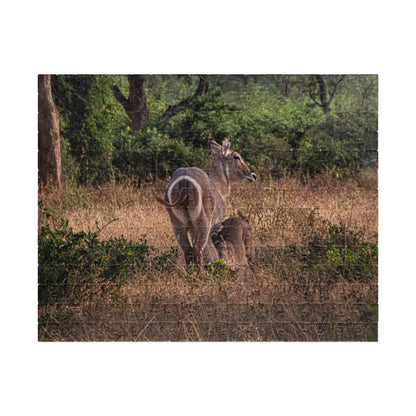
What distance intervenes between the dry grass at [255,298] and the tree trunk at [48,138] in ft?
0.85

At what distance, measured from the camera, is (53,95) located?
7113 mm

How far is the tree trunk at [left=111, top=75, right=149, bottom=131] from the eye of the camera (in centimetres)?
715

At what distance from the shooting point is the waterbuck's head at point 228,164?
23.2 ft

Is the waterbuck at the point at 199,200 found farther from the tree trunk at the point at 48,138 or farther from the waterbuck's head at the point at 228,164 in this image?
the tree trunk at the point at 48,138

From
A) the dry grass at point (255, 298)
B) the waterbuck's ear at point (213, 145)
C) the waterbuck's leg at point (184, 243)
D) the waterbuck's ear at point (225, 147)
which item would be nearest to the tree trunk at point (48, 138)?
the dry grass at point (255, 298)

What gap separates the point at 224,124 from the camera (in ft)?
23.2

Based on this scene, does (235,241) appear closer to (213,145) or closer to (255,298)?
(255,298)

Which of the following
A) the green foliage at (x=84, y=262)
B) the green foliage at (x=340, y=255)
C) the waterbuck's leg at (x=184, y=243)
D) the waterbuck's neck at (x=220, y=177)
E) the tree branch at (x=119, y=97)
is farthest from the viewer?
the tree branch at (x=119, y=97)

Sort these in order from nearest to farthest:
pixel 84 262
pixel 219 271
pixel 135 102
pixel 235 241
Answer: pixel 84 262 → pixel 219 271 → pixel 235 241 → pixel 135 102

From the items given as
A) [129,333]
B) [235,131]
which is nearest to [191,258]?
[129,333]

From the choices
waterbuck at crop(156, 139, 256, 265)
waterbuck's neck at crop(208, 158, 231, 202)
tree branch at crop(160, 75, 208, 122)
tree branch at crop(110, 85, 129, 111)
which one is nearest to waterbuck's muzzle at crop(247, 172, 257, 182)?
waterbuck at crop(156, 139, 256, 265)

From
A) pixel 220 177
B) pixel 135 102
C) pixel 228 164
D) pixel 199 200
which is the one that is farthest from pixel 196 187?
pixel 135 102

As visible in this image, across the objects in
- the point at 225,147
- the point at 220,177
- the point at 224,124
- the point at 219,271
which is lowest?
the point at 219,271

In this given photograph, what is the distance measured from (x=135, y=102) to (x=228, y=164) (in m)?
1.24
